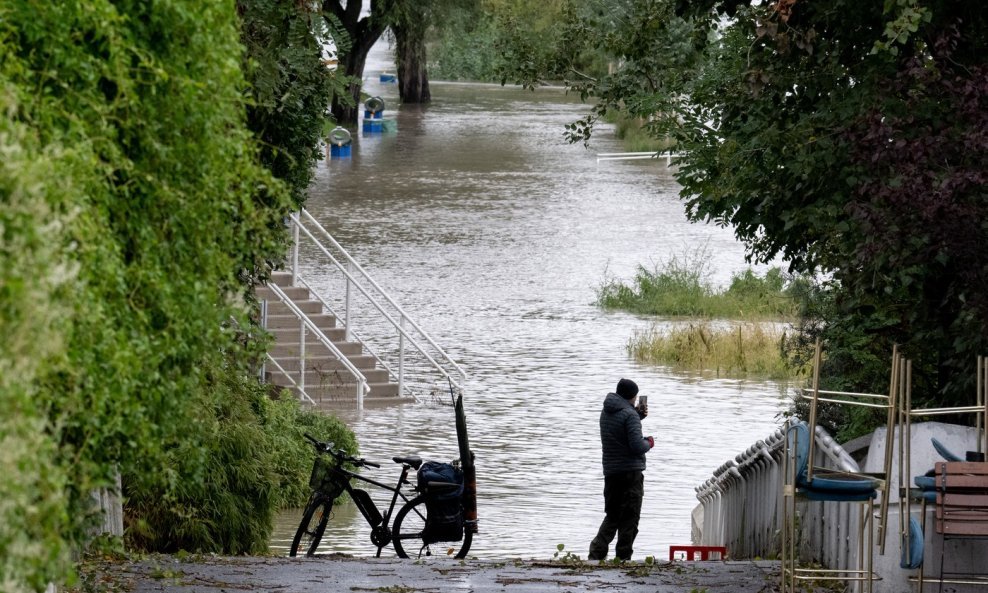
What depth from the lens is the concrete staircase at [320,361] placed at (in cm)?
2123

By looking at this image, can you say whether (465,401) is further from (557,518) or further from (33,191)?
(33,191)

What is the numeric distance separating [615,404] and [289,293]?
11.1 metres

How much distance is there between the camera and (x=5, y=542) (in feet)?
13.0

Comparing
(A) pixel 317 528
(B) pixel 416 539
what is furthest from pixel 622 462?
(A) pixel 317 528

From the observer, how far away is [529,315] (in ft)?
97.0

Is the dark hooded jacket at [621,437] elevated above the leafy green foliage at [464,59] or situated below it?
below

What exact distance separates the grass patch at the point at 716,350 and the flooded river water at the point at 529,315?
532 mm

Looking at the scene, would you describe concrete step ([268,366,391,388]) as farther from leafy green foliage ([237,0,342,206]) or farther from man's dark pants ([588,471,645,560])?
man's dark pants ([588,471,645,560])

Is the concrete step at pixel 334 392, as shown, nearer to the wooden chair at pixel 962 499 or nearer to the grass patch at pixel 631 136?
the wooden chair at pixel 962 499

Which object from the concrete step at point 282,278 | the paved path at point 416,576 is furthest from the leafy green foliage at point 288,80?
the concrete step at point 282,278

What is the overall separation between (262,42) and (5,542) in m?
8.83

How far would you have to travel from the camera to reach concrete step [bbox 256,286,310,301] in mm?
22766

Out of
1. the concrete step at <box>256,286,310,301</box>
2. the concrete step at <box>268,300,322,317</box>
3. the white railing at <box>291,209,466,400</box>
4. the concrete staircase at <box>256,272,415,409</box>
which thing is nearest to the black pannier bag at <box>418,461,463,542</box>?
the white railing at <box>291,209,466,400</box>

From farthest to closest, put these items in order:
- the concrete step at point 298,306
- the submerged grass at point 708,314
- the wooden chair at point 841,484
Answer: the submerged grass at point 708,314
the concrete step at point 298,306
the wooden chair at point 841,484
